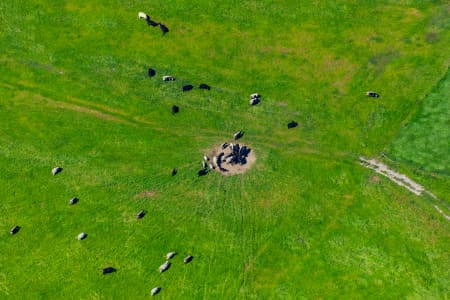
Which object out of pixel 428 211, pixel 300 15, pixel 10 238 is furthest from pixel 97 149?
pixel 428 211

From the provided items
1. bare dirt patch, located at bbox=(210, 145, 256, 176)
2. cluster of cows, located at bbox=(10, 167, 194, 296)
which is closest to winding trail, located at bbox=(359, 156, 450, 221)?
bare dirt patch, located at bbox=(210, 145, 256, 176)

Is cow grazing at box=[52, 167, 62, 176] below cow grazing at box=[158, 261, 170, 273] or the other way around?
the other way around

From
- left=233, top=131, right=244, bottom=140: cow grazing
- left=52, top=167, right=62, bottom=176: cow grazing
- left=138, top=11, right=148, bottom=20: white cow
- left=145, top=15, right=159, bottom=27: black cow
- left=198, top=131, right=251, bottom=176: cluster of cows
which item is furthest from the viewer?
left=138, top=11, right=148, bottom=20: white cow

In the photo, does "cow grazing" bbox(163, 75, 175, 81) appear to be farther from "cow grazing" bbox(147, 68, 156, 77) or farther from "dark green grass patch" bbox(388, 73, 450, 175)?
"dark green grass patch" bbox(388, 73, 450, 175)

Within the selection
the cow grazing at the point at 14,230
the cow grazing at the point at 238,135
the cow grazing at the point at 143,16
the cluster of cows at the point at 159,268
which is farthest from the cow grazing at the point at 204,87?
the cow grazing at the point at 14,230

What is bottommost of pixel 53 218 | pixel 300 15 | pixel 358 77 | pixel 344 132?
pixel 53 218

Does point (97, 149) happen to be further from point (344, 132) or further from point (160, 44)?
point (344, 132)

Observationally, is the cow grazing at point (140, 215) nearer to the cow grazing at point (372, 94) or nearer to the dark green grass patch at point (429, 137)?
the dark green grass patch at point (429, 137)
